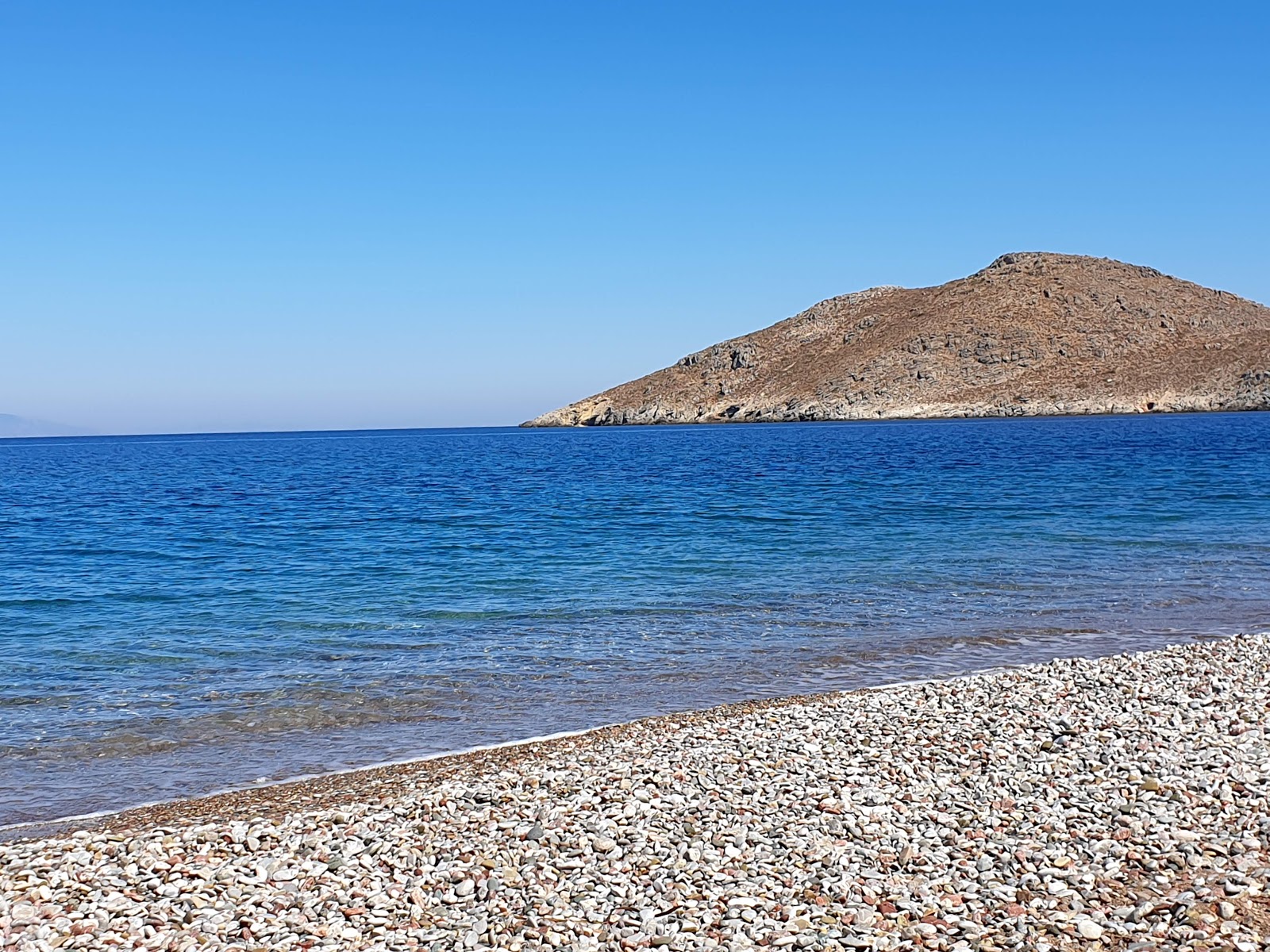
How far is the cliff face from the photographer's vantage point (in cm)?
14538

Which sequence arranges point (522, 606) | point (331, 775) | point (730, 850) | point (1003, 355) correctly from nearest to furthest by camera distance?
point (730, 850), point (331, 775), point (522, 606), point (1003, 355)

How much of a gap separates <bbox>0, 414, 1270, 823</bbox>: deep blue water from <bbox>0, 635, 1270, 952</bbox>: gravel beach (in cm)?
224

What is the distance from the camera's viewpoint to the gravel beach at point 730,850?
5.90 m

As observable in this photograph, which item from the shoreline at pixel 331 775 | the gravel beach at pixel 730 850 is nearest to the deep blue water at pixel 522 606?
the shoreline at pixel 331 775

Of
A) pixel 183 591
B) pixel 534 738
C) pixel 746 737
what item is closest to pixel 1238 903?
pixel 746 737

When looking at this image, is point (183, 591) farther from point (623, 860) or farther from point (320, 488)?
point (320, 488)

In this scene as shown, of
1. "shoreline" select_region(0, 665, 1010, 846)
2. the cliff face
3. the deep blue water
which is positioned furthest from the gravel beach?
the cliff face

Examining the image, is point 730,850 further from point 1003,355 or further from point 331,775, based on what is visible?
point 1003,355

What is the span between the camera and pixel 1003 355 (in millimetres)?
158750

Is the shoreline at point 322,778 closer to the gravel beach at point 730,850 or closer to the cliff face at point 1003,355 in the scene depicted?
the gravel beach at point 730,850

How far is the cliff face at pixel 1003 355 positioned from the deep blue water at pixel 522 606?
365 feet

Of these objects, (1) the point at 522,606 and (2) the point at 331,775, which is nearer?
(2) the point at 331,775

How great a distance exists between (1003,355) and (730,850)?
162 metres

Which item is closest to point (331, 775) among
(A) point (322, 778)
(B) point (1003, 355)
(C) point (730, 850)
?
(A) point (322, 778)
